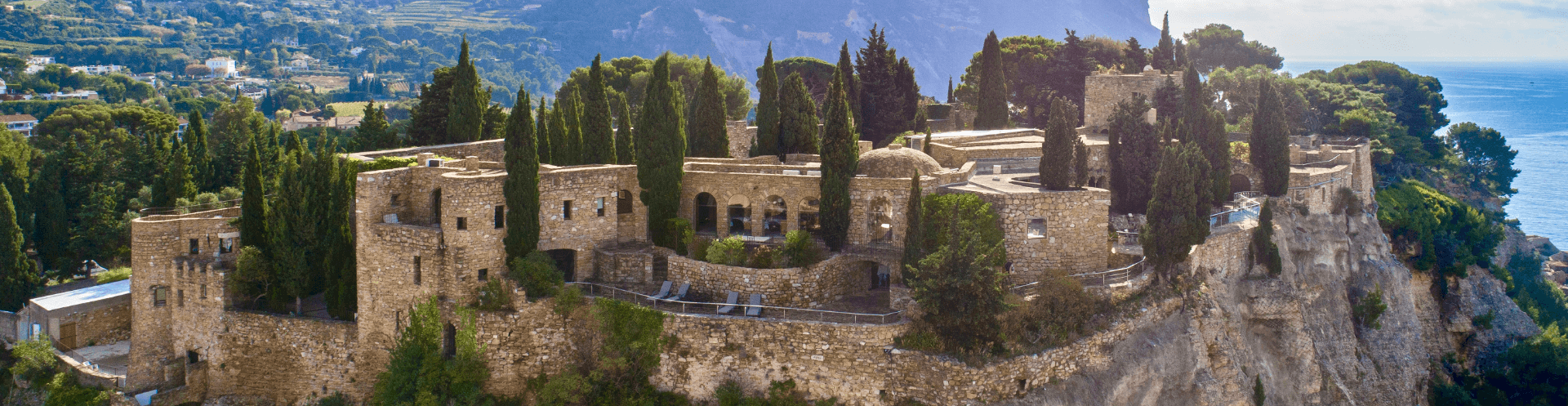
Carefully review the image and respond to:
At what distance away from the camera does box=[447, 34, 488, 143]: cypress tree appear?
38.8 meters

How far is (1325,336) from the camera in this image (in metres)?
36.4

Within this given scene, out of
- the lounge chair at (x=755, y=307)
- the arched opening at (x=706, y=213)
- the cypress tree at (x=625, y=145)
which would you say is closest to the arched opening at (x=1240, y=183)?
the arched opening at (x=706, y=213)

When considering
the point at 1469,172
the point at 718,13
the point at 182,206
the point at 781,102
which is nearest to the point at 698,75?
the point at 781,102

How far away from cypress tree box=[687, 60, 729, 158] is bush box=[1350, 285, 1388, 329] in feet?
69.9

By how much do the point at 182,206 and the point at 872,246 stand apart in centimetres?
2056

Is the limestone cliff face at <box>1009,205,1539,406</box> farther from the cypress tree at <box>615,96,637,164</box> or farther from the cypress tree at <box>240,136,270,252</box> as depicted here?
the cypress tree at <box>240,136,270,252</box>

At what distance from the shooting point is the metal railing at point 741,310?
2747 cm

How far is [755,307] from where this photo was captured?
28047 mm

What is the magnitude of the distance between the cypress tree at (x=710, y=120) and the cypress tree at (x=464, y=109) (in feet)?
23.9

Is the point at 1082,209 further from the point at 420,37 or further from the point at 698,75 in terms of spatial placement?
the point at 420,37

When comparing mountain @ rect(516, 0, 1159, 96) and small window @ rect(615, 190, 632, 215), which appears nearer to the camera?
small window @ rect(615, 190, 632, 215)

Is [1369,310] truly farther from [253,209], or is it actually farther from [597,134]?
[253,209]

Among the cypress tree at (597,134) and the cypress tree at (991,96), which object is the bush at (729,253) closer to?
the cypress tree at (597,134)

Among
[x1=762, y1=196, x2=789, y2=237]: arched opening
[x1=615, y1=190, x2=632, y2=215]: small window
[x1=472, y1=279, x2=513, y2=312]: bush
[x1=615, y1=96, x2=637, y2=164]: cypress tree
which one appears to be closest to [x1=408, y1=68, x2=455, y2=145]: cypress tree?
[x1=615, y1=96, x2=637, y2=164]: cypress tree
